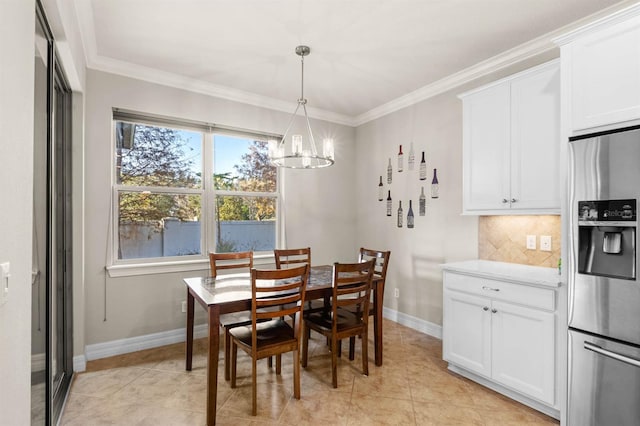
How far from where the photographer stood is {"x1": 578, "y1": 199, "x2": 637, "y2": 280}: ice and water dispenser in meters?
1.79

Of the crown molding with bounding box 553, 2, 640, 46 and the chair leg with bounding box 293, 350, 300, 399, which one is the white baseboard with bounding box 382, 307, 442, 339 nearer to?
the chair leg with bounding box 293, 350, 300, 399

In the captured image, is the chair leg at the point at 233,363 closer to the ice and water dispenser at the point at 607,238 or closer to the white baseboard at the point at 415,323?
the white baseboard at the point at 415,323

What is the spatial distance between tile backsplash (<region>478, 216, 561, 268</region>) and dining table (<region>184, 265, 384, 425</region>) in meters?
1.13

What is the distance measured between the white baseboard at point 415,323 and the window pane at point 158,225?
2480 millimetres

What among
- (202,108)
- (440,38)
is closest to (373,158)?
(440,38)

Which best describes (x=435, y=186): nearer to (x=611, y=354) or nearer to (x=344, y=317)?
(x=344, y=317)

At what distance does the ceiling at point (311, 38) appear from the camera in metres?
2.40

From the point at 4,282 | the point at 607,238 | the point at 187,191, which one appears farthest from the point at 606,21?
the point at 187,191

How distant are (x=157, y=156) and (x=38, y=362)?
229cm

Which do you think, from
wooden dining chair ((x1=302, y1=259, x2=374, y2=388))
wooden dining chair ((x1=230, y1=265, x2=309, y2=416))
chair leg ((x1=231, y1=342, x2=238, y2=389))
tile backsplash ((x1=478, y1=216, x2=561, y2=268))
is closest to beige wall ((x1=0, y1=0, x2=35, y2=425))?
wooden dining chair ((x1=230, y1=265, x2=309, y2=416))

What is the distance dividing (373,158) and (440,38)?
1.99 metres

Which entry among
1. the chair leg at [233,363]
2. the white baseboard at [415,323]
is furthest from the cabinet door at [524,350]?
the chair leg at [233,363]

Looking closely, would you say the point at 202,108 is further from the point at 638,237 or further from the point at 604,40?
the point at 638,237

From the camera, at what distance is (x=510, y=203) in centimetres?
268
